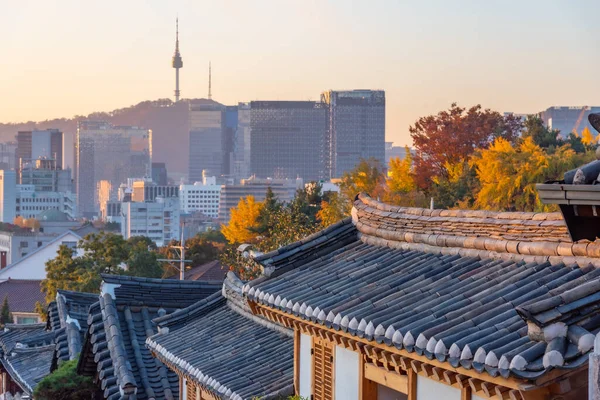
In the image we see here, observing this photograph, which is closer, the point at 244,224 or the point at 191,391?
the point at 191,391

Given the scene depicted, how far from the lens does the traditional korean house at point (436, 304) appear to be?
5.75 m

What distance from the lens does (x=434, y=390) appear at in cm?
761

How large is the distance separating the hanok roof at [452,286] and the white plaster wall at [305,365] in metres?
0.52

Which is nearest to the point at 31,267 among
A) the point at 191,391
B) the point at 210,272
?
the point at 210,272

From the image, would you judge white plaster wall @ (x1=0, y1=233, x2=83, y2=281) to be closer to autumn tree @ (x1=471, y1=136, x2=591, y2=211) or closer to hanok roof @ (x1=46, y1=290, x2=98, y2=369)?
autumn tree @ (x1=471, y1=136, x2=591, y2=211)

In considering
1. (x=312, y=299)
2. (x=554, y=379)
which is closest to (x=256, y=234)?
(x=312, y=299)

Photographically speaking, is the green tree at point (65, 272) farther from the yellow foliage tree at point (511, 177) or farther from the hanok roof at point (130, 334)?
the hanok roof at point (130, 334)

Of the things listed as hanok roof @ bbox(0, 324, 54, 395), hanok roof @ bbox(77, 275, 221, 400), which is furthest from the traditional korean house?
hanok roof @ bbox(0, 324, 54, 395)

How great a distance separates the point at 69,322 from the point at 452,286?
1473 cm

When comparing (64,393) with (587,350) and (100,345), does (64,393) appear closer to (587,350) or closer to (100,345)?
(100,345)

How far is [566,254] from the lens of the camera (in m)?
7.38

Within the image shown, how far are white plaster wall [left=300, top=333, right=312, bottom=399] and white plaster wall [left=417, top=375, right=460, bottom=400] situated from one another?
2635 millimetres

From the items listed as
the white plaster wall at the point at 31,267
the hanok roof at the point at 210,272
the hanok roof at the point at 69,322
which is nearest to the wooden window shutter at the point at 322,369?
the hanok roof at the point at 69,322

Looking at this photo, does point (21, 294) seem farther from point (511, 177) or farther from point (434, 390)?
point (434, 390)
